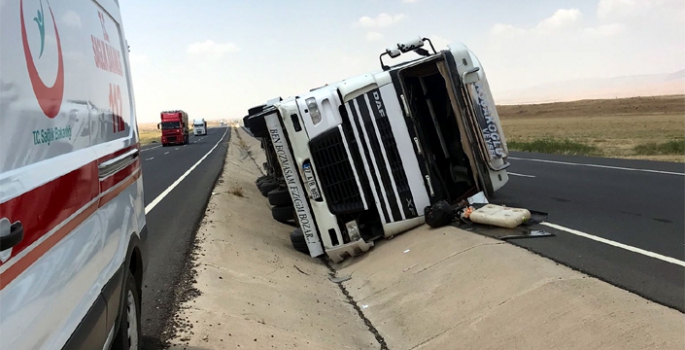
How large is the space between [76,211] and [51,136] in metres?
0.39

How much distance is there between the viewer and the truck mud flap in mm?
9461

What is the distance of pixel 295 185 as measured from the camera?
9500mm

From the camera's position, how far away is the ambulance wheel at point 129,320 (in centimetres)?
366

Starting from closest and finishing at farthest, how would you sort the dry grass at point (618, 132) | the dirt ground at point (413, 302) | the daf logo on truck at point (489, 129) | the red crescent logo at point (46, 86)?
1. the red crescent logo at point (46, 86)
2. the dirt ground at point (413, 302)
3. the daf logo on truck at point (489, 129)
4. the dry grass at point (618, 132)

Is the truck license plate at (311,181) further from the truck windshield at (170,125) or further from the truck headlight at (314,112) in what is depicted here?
the truck windshield at (170,125)

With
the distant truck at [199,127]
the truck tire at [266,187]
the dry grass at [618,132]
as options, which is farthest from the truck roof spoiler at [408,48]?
the distant truck at [199,127]

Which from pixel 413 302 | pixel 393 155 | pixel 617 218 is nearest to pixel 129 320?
pixel 413 302

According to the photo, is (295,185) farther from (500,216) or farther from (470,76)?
(470,76)

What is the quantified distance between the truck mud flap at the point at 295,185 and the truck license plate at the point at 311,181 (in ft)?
0.50

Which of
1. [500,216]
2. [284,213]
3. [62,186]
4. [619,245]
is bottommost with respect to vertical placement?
[619,245]

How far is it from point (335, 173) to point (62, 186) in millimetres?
7044

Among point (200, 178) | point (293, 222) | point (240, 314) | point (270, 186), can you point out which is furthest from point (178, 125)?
point (240, 314)

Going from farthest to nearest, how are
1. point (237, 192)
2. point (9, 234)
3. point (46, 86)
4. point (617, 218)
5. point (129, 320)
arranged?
point (237, 192) → point (617, 218) → point (129, 320) → point (46, 86) → point (9, 234)

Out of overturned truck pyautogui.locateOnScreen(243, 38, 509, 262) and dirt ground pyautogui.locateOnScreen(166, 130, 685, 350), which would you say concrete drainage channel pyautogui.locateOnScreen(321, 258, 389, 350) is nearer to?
dirt ground pyautogui.locateOnScreen(166, 130, 685, 350)
